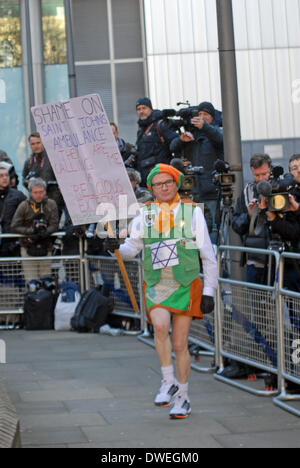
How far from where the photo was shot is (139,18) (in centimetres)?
2130

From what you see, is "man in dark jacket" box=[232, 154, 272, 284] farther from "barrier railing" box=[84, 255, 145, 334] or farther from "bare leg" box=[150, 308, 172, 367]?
"barrier railing" box=[84, 255, 145, 334]

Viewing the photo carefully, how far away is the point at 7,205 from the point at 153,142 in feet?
7.28

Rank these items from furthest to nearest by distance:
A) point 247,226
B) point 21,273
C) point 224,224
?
point 21,273 → point 224,224 → point 247,226

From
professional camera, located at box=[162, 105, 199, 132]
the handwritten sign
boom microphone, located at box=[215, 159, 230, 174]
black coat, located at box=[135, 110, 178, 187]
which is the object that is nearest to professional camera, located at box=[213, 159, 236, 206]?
boom microphone, located at box=[215, 159, 230, 174]

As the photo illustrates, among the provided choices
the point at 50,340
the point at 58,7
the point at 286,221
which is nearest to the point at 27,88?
the point at 58,7

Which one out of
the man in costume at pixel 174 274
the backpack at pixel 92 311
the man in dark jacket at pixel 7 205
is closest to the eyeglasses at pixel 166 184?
the man in costume at pixel 174 274

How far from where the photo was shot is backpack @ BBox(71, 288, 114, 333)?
12227 millimetres

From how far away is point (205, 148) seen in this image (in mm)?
11250

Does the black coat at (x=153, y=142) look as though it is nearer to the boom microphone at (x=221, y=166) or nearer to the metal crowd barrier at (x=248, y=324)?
the boom microphone at (x=221, y=166)

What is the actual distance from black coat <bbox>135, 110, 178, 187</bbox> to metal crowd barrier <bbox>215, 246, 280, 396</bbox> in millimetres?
2946

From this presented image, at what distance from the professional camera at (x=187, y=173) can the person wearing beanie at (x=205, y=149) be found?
53cm

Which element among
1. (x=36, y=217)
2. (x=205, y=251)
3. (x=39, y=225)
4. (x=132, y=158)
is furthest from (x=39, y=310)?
(x=205, y=251)

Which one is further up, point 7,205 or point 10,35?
point 10,35

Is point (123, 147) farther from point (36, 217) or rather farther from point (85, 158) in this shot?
point (85, 158)
